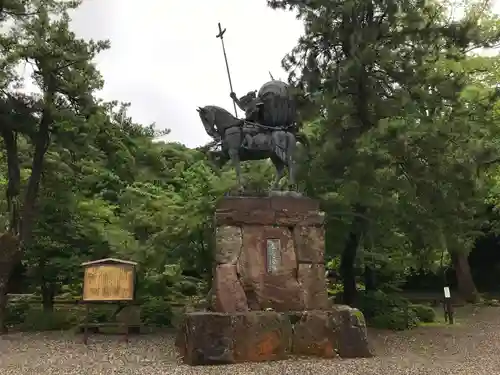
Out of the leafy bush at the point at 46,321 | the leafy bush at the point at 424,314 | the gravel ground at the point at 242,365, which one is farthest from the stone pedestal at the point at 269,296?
the leafy bush at the point at 424,314

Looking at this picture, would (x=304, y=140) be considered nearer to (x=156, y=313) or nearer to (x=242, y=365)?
(x=242, y=365)

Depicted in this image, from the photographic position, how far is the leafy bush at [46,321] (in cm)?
1309

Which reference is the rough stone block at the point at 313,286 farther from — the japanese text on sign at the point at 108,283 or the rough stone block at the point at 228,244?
the japanese text on sign at the point at 108,283

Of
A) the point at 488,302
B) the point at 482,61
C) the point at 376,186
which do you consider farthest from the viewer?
the point at 488,302

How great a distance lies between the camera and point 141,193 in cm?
1385

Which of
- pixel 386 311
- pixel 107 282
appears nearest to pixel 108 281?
pixel 107 282

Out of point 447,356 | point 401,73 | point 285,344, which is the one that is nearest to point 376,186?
point 401,73

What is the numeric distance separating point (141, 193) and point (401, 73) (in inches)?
278

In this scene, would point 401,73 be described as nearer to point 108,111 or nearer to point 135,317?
point 108,111

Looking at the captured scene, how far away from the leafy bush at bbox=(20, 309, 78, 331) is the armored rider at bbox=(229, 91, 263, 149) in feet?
24.3

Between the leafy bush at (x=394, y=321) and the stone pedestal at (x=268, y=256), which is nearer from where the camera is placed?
the stone pedestal at (x=268, y=256)

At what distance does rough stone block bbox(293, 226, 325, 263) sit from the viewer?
8.84 metres

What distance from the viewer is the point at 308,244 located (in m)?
8.91

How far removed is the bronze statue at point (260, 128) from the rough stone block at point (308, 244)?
0.99 m
